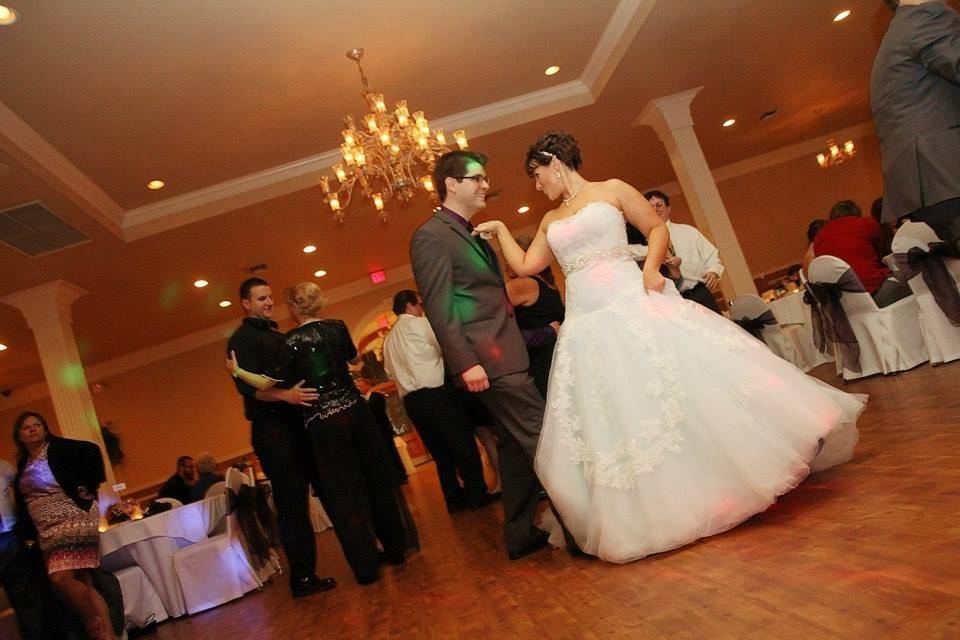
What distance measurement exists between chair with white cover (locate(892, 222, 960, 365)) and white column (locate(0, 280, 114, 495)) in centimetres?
725

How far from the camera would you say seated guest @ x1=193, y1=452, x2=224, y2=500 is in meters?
7.73

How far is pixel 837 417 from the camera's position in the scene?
8.04 feet

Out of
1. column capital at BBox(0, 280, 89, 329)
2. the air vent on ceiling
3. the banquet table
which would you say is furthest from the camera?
column capital at BBox(0, 280, 89, 329)

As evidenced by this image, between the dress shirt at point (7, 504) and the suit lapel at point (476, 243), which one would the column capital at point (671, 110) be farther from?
the dress shirt at point (7, 504)

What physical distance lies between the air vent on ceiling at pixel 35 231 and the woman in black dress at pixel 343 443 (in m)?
3.68

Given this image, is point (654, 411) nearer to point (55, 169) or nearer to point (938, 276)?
point (938, 276)

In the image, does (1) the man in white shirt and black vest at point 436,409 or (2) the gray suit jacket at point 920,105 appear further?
(1) the man in white shirt and black vest at point 436,409

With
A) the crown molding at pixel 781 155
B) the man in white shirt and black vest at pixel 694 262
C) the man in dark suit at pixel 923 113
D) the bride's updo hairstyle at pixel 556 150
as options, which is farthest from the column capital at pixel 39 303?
the crown molding at pixel 781 155

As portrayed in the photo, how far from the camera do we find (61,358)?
8.14m

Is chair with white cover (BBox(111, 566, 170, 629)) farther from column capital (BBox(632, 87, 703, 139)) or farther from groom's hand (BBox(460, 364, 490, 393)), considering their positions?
column capital (BBox(632, 87, 703, 139))

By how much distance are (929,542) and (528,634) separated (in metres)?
0.95

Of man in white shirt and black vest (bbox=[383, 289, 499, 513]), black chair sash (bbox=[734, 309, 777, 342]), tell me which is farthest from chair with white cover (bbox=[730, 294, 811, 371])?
man in white shirt and black vest (bbox=[383, 289, 499, 513])

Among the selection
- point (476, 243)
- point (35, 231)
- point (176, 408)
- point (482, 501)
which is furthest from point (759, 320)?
point (176, 408)

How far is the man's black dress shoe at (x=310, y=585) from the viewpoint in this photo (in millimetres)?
3953
